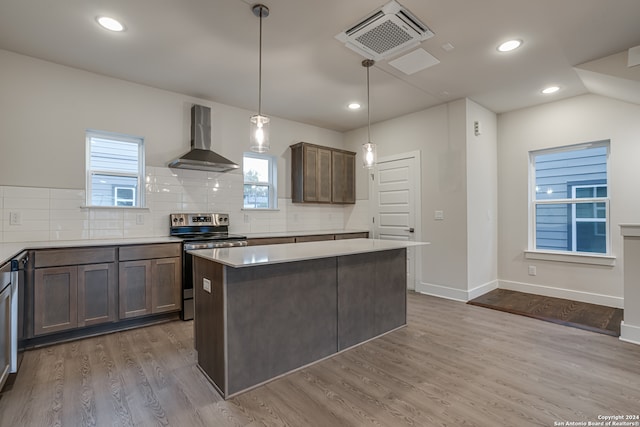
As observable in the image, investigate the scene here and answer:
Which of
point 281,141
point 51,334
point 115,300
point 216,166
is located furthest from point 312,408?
point 281,141

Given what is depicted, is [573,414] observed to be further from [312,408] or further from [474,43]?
[474,43]

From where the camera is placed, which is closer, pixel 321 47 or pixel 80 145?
pixel 321 47

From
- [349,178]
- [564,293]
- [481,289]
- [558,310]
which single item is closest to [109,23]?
[349,178]

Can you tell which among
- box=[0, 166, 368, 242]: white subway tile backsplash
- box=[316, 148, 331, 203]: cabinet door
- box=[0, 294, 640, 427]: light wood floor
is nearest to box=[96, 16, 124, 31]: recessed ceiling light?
box=[0, 166, 368, 242]: white subway tile backsplash

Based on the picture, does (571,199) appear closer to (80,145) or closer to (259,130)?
(259,130)

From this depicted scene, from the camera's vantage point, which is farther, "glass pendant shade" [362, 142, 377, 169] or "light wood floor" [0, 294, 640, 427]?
"glass pendant shade" [362, 142, 377, 169]

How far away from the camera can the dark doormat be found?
3.27m

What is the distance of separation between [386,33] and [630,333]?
3456mm

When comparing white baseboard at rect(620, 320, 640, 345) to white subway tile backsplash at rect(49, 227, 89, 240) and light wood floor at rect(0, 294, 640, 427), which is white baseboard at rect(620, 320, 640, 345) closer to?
light wood floor at rect(0, 294, 640, 427)

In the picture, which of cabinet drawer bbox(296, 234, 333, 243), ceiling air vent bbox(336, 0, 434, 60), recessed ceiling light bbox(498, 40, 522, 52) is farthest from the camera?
cabinet drawer bbox(296, 234, 333, 243)

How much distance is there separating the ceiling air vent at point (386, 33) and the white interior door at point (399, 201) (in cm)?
223

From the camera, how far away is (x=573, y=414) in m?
1.83

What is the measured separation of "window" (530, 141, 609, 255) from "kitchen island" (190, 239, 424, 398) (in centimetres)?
307

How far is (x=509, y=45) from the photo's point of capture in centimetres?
291
